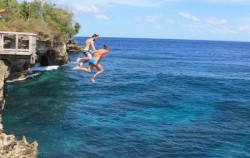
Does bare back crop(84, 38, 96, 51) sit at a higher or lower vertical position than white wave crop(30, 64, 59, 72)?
higher

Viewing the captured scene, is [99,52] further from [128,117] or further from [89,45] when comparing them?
[128,117]

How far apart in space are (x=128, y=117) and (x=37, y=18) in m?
32.8

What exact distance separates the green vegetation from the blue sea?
7606mm

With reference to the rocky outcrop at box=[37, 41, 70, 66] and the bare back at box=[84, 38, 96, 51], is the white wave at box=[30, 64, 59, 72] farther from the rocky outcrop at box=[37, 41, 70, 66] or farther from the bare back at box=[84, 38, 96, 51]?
the bare back at box=[84, 38, 96, 51]

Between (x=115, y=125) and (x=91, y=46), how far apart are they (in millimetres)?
18459

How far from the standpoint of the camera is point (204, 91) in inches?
2042

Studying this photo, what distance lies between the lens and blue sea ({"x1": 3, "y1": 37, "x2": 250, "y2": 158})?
28.0 metres

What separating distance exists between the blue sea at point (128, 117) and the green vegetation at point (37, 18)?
7606mm

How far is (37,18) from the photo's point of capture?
6116 centimetres

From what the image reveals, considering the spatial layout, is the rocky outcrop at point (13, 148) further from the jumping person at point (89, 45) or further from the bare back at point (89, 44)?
the bare back at point (89, 44)

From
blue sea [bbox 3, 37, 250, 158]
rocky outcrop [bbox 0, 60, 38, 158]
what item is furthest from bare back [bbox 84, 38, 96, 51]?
blue sea [bbox 3, 37, 250, 158]

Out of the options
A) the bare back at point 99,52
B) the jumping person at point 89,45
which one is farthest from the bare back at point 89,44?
the bare back at point 99,52

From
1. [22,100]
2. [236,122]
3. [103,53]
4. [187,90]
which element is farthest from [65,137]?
[187,90]

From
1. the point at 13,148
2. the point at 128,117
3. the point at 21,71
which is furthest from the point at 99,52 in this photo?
the point at 21,71
